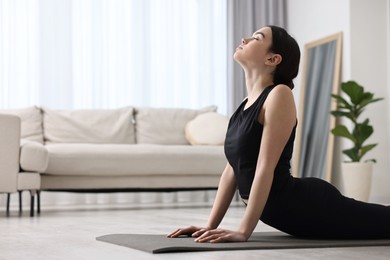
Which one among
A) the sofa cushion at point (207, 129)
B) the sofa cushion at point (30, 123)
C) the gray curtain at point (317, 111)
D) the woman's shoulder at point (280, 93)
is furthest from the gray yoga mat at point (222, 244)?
the gray curtain at point (317, 111)

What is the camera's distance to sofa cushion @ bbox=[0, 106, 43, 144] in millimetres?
6238

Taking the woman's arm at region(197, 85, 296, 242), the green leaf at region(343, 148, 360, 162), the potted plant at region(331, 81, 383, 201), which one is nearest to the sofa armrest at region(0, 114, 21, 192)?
the woman's arm at region(197, 85, 296, 242)

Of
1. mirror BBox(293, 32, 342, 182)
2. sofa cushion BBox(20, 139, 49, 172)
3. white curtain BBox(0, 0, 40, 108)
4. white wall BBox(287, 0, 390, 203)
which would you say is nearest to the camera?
sofa cushion BBox(20, 139, 49, 172)

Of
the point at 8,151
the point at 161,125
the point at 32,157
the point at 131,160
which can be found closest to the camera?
the point at 8,151

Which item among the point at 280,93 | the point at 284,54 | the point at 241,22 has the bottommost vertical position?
the point at 280,93

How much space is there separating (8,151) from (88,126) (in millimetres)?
1732

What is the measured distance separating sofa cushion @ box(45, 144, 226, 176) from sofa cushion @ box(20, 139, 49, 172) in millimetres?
443

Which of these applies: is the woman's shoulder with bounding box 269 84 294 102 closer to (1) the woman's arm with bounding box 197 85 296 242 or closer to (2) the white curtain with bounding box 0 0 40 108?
(1) the woman's arm with bounding box 197 85 296 242

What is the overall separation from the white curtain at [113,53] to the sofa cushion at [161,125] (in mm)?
857

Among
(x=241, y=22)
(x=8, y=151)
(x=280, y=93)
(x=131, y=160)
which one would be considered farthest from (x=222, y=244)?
(x=241, y=22)

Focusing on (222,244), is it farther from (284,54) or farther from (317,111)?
(317,111)

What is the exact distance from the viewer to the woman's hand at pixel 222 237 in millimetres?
2232

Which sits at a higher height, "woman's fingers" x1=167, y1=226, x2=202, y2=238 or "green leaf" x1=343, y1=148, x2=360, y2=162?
"green leaf" x1=343, y1=148, x2=360, y2=162

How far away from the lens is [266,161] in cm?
226
